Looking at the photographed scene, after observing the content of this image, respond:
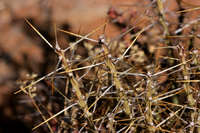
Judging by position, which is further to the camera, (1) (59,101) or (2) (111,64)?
(1) (59,101)

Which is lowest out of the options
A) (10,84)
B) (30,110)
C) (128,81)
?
(30,110)

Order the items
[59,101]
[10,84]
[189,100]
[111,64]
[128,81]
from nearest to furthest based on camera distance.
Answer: [111,64], [189,100], [128,81], [59,101], [10,84]

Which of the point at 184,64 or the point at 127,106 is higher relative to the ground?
the point at 184,64

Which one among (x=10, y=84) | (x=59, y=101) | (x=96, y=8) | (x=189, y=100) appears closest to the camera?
(x=189, y=100)

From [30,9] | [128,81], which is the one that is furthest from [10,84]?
[128,81]

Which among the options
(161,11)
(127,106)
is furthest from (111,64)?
(161,11)

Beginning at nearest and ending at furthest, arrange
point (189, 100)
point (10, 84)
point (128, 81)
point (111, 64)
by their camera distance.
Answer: point (111, 64)
point (189, 100)
point (128, 81)
point (10, 84)

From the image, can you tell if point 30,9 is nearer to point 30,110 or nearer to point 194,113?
point 30,110

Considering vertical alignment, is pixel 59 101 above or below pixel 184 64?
below

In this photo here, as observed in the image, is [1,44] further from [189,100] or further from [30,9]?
[189,100]
